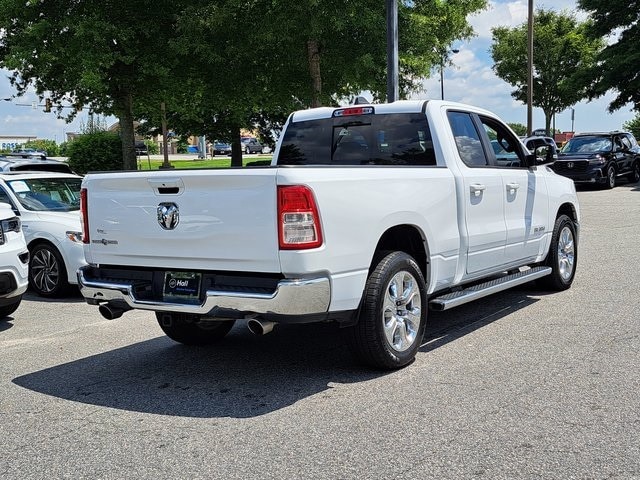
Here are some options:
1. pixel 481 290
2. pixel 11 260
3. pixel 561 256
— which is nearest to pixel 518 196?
pixel 481 290

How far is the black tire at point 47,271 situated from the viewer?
8.79 meters

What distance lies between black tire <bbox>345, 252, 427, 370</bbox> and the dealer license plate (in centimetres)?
111

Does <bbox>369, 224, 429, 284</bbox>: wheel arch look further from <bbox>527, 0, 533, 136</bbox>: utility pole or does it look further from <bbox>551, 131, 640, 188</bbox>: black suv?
<bbox>527, 0, 533, 136</bbox>: utility pole

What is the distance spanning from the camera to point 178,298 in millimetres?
4785

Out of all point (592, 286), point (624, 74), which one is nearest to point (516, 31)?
point (624, 74)

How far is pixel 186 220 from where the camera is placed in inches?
186

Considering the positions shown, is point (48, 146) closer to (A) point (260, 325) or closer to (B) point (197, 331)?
(B) point (197, 331)

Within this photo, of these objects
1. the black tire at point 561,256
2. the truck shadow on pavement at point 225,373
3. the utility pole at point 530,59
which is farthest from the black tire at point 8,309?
the utility pole at point 530,59

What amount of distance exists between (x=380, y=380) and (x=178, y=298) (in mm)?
1526

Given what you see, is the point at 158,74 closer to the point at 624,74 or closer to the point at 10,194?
the point at 10,194

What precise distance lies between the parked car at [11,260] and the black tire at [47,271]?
1492 mm

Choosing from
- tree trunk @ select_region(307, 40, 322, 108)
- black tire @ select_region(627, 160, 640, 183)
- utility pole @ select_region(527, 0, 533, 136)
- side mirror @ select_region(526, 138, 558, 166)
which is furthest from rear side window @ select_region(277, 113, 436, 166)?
utility pole @ select_region(527, 0, 533, 136)

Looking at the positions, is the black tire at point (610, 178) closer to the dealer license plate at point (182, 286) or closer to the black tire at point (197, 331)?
the black tire at point (197, 331)

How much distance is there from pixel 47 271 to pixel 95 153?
17009mm
